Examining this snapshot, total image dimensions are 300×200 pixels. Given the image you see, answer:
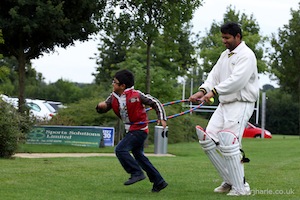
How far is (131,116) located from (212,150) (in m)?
1.16

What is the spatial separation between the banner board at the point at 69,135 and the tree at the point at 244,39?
1839 cm

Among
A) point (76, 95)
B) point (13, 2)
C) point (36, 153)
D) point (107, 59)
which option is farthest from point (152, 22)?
point (76, 95)

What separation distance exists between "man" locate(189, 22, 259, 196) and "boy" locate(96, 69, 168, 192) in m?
0.71

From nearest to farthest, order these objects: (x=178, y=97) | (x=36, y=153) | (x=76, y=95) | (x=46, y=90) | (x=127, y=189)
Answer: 1. (x=127, y=189)
2. (x=36, y=153)
3. (x=178, y=97)
4. (x=76, y=95)
5. (x=46, y=90)

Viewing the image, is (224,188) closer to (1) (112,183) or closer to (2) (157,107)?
(2) (157,107)

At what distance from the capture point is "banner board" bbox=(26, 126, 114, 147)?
22641mm

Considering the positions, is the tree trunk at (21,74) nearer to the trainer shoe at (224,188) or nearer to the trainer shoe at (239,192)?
the trainer shoe at (224,188)

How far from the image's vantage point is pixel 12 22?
65.0 ft

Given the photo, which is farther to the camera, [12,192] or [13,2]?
[13,2]

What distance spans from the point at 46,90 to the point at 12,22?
36.0 metres

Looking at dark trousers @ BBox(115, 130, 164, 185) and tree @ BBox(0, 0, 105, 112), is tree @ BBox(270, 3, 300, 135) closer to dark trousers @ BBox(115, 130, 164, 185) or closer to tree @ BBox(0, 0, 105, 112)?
tree @ BBox(0, 0, 105, 112)

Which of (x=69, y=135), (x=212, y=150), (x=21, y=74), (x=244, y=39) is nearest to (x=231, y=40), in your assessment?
(x=212, y=150)

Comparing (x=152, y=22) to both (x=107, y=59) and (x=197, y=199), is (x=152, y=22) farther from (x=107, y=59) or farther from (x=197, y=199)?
(x=107, y=59)

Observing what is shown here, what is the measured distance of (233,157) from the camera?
892 cm
